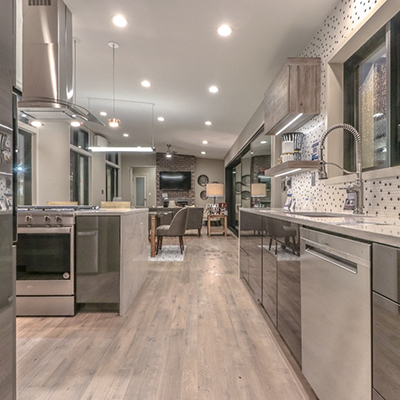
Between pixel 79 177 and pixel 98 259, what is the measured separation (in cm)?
546

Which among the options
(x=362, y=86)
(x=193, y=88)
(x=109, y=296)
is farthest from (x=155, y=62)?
(x=109, y=296)

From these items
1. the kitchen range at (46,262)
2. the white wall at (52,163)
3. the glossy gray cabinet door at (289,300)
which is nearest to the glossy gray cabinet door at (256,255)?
the glossy gray cabinet door at (289,300)

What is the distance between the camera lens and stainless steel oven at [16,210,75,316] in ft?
7.00

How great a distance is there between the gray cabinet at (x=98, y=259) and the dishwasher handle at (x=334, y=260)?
1.55 meters

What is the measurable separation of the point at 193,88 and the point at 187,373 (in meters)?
3.84

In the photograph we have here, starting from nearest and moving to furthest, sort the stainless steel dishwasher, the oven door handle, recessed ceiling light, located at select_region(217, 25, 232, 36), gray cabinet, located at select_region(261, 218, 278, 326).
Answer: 1. the stainless steel dishwasher
2. gray cabinet, located at select_region(261, 218, 278, 326)
3. the oven door handle
4. recessed ceiling light, located at select_region(217, 25, 232, 36)

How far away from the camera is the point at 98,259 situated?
218 cm

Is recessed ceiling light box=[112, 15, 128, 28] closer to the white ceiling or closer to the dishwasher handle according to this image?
the white ceiling

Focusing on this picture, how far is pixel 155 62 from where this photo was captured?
334 cm

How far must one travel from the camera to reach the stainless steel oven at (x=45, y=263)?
213 cm

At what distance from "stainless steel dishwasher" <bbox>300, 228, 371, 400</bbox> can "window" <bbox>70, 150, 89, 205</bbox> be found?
6.29 metres

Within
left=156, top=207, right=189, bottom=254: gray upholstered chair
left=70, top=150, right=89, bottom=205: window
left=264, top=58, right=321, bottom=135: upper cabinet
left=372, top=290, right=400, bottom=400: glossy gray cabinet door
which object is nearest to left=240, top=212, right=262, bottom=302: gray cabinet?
left=264, top=58, right=321, bottom=135: upper cabinet

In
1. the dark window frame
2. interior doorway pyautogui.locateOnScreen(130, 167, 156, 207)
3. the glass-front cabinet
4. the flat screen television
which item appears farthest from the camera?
A: interior doorway pyautogui.locateOnScreen(130, 167, 156, 207)

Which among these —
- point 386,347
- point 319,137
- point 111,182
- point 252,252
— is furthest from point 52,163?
point 386,347
